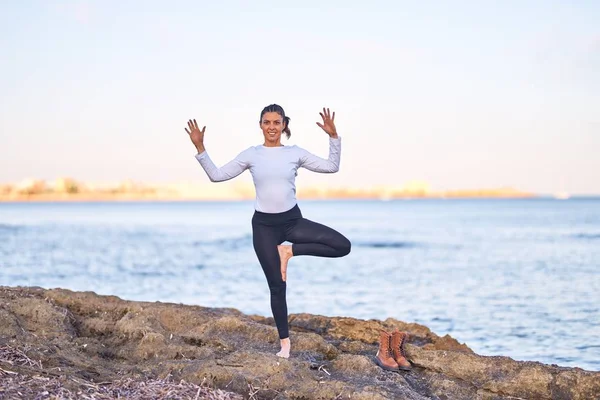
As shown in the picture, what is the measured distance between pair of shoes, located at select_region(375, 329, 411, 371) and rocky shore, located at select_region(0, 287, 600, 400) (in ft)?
0.40

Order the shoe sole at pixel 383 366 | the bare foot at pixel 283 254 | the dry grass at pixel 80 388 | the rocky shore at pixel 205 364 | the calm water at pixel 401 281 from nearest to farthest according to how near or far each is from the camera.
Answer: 1. the dry grass at pixel 80 388
2. the rocky shore at pixel 205 364
3. the shoe sole at pixel 383 366
4. the bare foot at pixel 283 254
5. the calm water at pixel 401 281

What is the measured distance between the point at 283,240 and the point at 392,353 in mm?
1363

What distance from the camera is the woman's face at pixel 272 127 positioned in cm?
630

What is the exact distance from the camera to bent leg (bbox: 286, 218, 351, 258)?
20.7 ft

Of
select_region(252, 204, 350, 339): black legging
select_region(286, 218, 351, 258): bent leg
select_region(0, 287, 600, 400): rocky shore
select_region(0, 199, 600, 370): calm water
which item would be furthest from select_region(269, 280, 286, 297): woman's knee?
select_region(0, 199, 600, 370): calm water

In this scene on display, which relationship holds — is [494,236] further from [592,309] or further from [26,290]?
[26,290]

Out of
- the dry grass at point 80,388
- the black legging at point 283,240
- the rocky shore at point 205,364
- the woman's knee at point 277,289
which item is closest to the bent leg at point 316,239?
the black legging at point 283,240

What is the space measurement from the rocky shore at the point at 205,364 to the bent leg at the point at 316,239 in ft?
3.00

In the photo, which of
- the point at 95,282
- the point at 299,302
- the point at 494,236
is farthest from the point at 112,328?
the point at 494,236

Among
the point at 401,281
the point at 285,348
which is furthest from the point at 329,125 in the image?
the point at 401,281

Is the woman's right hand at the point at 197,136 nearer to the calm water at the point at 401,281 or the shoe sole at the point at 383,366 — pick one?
the shoe sole at the point at 383,366

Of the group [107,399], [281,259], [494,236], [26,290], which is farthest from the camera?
[494,236]

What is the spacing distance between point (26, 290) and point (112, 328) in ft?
5.12

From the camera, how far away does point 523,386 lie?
6.00 m
